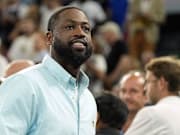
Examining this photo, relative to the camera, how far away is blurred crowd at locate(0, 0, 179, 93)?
33.6 feet

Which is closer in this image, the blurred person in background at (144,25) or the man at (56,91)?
the man at (56,91)

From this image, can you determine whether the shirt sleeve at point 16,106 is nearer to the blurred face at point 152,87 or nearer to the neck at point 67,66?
the neck at point 67,66

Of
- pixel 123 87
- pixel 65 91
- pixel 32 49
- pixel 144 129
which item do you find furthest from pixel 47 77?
pixel 32 49

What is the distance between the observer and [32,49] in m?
10.1

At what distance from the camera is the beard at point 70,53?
3.68 metres

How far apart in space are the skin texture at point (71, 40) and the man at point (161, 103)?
1.18 meters

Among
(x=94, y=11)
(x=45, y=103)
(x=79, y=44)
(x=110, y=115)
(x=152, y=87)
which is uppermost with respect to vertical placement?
(x=79, y=44)

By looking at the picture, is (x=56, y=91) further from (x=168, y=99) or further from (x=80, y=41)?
(x=168, y=99)

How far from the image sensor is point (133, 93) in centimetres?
655

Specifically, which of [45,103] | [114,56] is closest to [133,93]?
[45,103]

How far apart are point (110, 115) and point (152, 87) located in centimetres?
45

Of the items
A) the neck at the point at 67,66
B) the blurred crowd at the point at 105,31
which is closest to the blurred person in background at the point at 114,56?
the blurred crowd at the point at 105,31

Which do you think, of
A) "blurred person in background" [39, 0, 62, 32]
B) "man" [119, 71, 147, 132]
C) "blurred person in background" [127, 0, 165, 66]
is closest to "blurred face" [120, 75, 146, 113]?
"man" [119, 71, 147, 132]

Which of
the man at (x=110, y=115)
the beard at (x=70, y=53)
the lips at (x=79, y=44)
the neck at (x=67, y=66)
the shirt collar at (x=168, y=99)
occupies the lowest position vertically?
the man at (x=110, y=115)
